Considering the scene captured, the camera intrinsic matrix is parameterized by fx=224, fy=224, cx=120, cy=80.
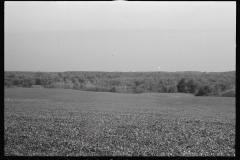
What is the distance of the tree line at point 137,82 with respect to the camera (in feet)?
84.0

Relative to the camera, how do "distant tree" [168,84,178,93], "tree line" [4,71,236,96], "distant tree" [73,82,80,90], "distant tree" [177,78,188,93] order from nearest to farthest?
"tree line" [4,71,236,96], "distant tree" [177,78,188,93], "distant tree" [168,84,178,93], "distant tree" [73,82,80,90]

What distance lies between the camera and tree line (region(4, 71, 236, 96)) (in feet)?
84.0

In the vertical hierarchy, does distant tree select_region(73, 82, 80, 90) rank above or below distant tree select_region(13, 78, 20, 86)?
below

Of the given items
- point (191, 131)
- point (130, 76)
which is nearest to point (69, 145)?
point (191, 131)

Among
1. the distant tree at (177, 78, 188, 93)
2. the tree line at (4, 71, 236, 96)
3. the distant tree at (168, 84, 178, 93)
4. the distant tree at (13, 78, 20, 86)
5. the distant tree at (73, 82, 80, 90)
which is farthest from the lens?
the distant tree at (73, 82, 80, 90)

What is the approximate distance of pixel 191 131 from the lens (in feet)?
32.6

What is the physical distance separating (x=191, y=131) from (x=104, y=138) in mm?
4076

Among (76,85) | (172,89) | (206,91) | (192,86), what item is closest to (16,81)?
(76,85)

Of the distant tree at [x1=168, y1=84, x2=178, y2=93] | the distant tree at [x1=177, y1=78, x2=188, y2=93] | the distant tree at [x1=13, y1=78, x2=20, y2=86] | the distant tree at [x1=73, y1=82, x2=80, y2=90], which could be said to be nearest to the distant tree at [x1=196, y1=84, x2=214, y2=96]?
the distant tree at [x1=177, y1=78, x2=188, y2=93]

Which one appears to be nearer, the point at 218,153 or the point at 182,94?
the point at 218,153

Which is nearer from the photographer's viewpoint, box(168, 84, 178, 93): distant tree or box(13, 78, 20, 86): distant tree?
box(13, 78, 20, 86): distant tree

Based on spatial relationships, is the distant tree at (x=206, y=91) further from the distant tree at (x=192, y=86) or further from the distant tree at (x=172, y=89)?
the distant tree at (x=172, y=89)

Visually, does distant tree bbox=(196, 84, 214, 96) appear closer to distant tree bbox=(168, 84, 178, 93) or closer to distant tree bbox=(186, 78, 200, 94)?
distant tree bbox=(186, 78, 200, 94)
